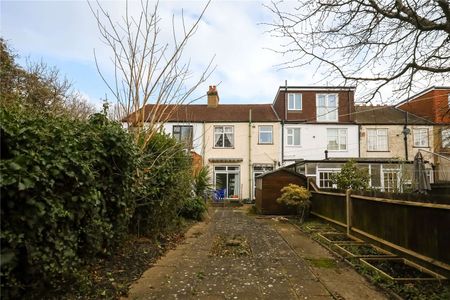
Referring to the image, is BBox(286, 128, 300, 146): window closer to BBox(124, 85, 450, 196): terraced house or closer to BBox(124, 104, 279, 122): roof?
BBox(124, 85, 450, 196): terraced house

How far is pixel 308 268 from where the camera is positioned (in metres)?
5.41

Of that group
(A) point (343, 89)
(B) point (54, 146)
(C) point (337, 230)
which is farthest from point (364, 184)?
(B) point (54, 146)

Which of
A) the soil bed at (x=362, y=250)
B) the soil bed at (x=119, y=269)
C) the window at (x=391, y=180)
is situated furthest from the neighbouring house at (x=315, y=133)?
the soil bed at (x=119, y=269)

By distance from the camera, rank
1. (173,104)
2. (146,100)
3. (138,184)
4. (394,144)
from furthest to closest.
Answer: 1. (394,144)
2. (173,104)
3. (146,100)
4. (138,184)

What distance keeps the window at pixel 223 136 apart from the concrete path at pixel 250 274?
672 inches

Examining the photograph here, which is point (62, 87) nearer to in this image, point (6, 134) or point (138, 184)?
point (138, 184)

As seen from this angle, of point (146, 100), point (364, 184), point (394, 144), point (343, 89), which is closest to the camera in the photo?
point (343, 89)

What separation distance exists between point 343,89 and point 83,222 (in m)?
5.15

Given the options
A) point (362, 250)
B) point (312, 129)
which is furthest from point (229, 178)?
point (362, 250)

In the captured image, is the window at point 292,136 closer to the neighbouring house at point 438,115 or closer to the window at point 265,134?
the window at point 265,134

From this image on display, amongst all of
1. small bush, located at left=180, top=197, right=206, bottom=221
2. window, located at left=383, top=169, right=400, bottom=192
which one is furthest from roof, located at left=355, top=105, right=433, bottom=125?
small bush, located at left=180, top=197, right=206, bottom=221

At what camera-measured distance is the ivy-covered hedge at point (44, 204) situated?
2.90 meters

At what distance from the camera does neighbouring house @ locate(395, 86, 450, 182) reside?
24.0ft

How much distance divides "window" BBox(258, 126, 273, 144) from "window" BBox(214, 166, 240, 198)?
8.47 ft
